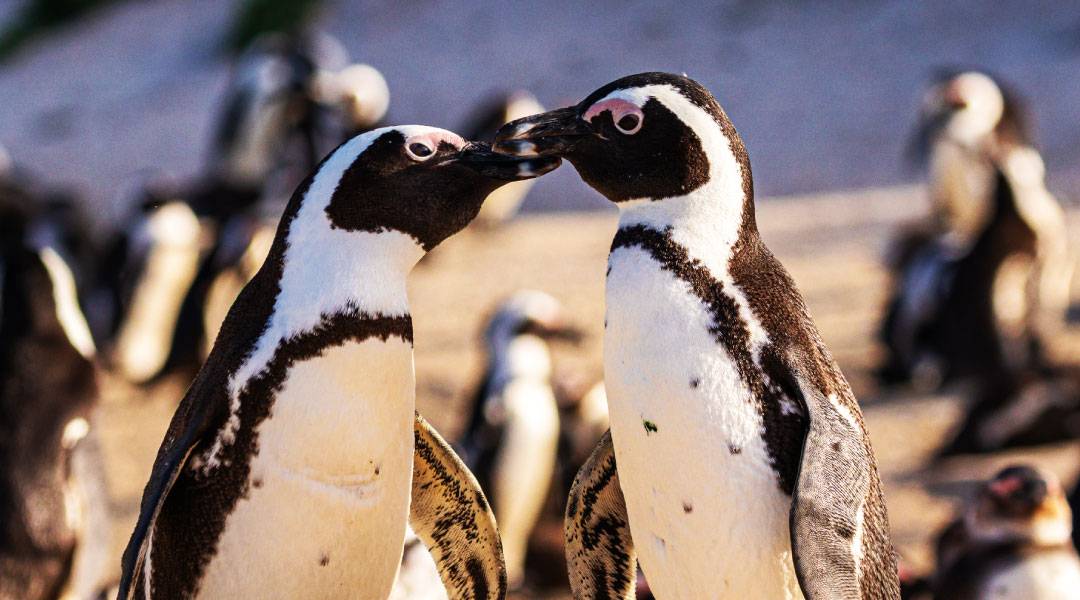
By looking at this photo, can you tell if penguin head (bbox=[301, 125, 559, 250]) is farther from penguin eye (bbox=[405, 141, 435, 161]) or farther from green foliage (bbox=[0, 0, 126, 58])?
green foliage (bbox=[0, 0, 126, 58])

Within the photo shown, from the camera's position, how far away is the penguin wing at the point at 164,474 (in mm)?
2359

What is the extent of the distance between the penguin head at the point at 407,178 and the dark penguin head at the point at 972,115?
21.8ft

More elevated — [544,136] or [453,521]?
[544,136]

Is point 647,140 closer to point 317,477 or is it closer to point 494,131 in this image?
point 317,477

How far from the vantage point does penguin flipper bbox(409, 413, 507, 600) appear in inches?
111

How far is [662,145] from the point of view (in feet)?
8.03

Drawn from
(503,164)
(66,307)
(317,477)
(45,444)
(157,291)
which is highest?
(503,164)

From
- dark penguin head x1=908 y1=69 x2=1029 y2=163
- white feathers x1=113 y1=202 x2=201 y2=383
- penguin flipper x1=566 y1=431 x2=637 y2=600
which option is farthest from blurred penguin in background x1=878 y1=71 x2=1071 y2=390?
penguin flipper x1=566 y1=431 x2=637 y2=600

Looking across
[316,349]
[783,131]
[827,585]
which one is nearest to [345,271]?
[316,349]

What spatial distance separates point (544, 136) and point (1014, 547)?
1939 millimetres

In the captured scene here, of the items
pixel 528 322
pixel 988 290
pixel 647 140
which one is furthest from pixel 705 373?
pixel 988 290

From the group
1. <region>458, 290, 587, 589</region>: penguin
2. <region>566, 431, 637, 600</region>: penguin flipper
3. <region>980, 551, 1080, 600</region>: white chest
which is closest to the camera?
<region>566, 431, 637, 600</region>: penguin flipper

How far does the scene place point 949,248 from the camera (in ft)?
25.3

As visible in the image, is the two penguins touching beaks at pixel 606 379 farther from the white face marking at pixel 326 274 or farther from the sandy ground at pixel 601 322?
the sandy ground at pixel 601 322
